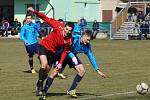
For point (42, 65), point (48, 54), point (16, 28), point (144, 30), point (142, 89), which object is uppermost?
point (16, 28)

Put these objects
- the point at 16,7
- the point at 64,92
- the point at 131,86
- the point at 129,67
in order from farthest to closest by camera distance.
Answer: the point at 16,7, the point at 129,67, the point at 131,86, the point at 64,92

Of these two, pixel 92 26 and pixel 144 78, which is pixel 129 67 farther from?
pixel 92 26

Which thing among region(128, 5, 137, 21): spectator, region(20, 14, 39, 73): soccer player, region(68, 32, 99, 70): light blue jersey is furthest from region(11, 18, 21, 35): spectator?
region(68, 32, 99, 70): light blue jersey

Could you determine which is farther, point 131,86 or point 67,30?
point 131,86

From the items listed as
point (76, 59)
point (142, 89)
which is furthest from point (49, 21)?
point (142, 89)

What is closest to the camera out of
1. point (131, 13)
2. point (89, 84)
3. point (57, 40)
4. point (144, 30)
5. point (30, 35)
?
point (57, 40)

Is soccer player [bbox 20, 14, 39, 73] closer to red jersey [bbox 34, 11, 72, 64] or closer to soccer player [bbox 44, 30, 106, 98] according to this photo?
soccer player [bbox 44, 30, 106, 98]

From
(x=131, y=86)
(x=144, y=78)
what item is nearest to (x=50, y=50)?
Result: (x=131, y=86)

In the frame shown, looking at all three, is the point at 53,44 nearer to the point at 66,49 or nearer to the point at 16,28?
the point at 66,49

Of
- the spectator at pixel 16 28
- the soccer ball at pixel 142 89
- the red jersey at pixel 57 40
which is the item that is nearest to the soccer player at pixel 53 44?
the red jersey at pixel 57 40

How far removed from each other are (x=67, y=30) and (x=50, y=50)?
691 mm

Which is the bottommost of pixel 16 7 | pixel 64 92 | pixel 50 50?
pixel 64 92

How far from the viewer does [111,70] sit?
19062 millimetres

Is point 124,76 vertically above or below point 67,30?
below
